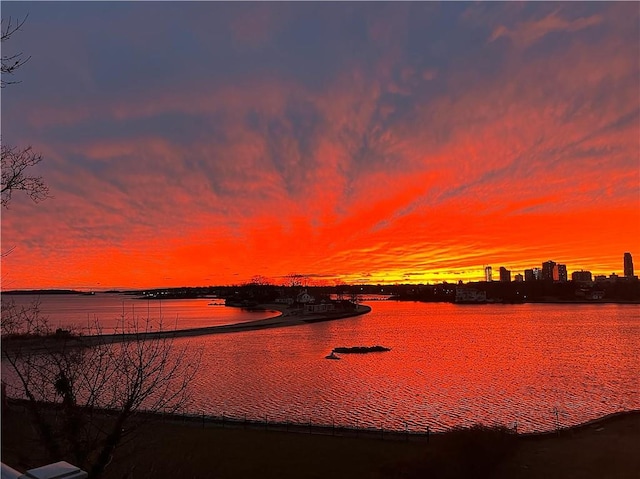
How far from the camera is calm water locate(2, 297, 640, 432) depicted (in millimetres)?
27062

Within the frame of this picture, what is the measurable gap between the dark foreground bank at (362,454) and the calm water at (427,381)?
5.17m

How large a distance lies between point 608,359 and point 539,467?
35.7 metres

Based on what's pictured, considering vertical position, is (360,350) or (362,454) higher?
A: (362,454)

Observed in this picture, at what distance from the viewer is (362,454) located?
58.7 ft

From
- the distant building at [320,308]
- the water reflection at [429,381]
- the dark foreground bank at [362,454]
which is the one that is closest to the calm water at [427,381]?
the water reflection at [429,381]

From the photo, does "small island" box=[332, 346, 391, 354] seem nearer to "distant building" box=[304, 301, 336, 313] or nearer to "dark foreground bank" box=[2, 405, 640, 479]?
"dark foreground bank" box=[2, 405, 640, 479]

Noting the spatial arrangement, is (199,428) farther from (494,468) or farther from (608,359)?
(608,359)

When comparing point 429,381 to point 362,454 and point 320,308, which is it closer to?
point 362,454

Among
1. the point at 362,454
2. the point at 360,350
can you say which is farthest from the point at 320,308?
the point at 362,454

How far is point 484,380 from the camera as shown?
36.5 m

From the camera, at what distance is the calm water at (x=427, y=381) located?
88.8ft

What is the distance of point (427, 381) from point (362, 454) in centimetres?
1993

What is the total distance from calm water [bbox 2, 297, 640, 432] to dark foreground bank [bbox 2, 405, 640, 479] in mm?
5169

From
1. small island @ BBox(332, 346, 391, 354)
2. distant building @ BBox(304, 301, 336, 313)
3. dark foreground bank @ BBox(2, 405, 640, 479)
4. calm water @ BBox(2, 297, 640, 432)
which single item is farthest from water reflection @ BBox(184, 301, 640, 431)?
distant building @ BBox(304, 301, 336, 313)
